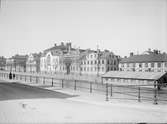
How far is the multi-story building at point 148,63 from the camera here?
5216cm

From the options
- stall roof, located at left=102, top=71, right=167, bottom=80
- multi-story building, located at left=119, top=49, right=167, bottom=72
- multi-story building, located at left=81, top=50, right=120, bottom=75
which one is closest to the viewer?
stall roof, located at left=102, top=71, right=167, bottom=80

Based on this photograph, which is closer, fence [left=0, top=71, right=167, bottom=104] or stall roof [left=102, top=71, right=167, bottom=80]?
fence [left=0, top=71, right=167, bottom=104]

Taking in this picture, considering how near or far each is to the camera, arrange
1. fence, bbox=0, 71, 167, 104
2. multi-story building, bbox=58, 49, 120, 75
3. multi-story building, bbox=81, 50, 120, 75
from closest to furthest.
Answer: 1. fence, bbox=0, 71, 167, 104
2. multi-story building, bbox=81, 50, 120, 75
3. multi-story building, bbox=58, 49, 120, 75

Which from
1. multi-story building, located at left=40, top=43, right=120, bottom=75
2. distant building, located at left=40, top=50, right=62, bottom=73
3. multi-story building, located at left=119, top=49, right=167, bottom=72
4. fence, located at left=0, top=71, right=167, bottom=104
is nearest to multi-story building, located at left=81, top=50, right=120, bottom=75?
multi-story building, located at left=40, top=43, right=120, bottom=75

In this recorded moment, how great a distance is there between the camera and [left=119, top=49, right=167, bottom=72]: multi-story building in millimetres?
52156

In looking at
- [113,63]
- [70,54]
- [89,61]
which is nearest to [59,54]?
[70,54]

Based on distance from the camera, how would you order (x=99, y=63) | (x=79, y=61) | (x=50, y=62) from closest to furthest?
(x=99, y=63) < (x=79, y=61) < (x=50, y=62)

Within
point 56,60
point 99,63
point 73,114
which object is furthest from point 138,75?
point 56,60

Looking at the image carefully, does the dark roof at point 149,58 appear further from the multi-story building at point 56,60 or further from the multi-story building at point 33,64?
the multi-story building at point 33,64

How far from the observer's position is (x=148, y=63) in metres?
54.6

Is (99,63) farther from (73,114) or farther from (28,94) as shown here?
(73,114)

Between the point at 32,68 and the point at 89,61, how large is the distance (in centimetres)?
4280

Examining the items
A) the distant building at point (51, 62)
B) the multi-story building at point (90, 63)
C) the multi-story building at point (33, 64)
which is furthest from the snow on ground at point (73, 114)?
the multi-story building at point (33, 64)

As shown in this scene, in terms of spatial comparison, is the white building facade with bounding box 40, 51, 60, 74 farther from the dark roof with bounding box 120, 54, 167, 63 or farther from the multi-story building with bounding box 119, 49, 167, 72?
the dark roof with bounding box 120, 54, 167, 63
